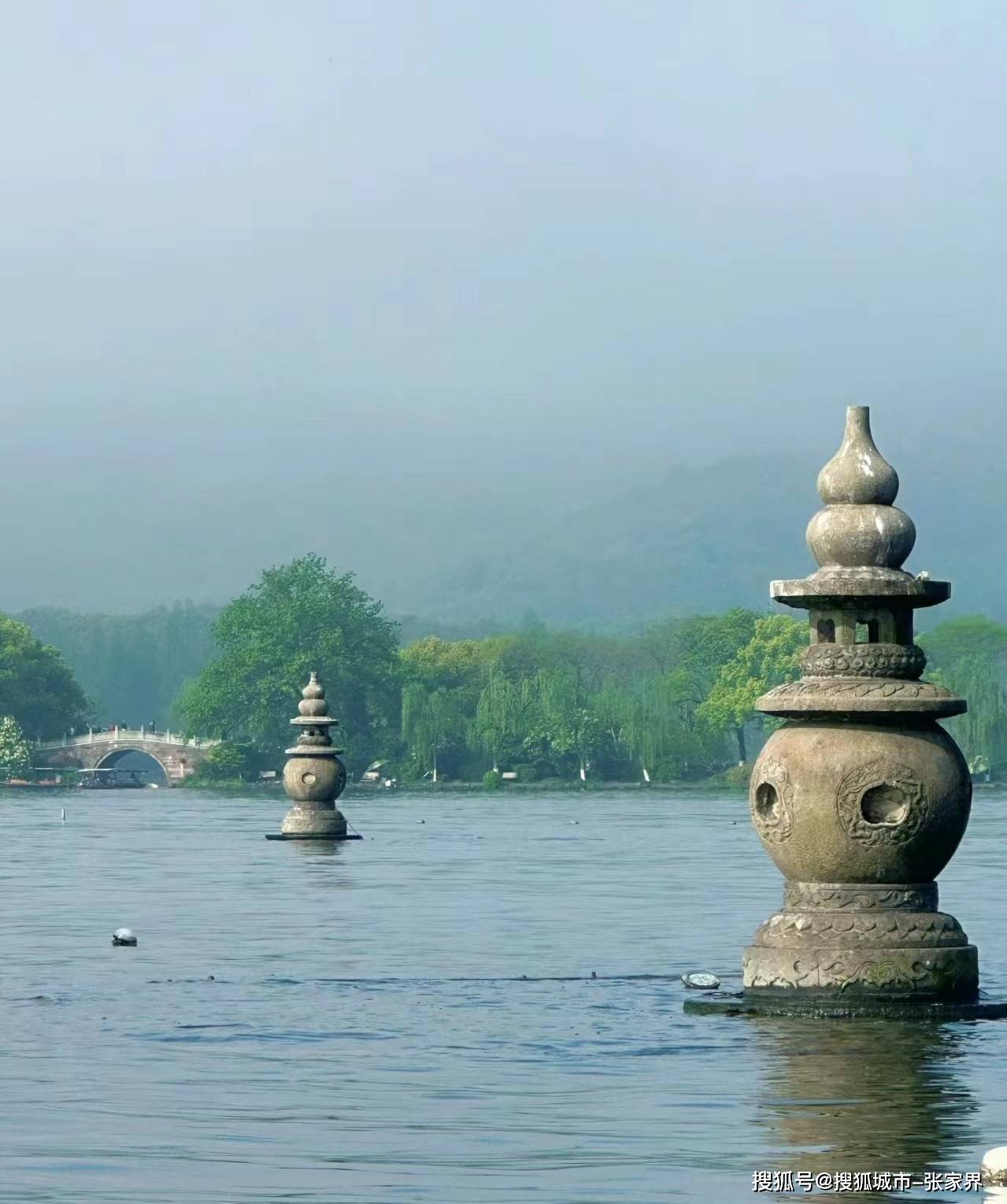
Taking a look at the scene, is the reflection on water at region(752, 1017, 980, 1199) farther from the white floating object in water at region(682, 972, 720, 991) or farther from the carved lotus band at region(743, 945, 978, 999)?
the white floating object in water at region(682, 972, 720, 991)

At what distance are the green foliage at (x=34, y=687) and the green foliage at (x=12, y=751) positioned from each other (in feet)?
18.0

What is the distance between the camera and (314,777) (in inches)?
2557

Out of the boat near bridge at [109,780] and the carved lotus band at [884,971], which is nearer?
the carved lotus band at [884,971]

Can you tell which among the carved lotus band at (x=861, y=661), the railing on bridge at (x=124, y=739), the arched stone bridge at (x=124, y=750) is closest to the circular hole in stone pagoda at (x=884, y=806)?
the carved lotus band at (x=861, y=661)

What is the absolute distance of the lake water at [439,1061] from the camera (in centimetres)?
1488

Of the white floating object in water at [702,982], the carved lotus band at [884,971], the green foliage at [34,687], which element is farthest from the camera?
the green foliage at [34,687]

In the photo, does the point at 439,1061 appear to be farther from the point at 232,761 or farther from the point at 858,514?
the point at 232,761

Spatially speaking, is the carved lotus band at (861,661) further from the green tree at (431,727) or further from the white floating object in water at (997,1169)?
the green tree at (431,727)

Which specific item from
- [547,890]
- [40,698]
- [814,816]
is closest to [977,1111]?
[814,816]

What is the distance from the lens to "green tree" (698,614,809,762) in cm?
15088

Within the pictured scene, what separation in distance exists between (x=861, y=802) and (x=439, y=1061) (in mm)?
4395

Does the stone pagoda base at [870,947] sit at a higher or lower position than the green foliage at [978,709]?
lower

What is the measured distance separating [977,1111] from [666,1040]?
15.7 ft

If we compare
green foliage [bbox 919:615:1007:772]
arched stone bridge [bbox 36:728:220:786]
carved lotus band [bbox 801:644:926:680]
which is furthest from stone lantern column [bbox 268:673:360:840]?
arched stone bridge [bbox 36:728:220:786]
